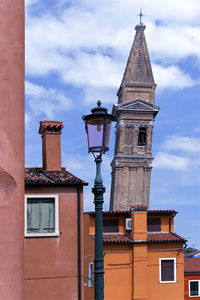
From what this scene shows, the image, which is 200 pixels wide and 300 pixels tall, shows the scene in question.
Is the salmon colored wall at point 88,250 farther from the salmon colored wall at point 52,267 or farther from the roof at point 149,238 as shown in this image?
the salmon colored wall at point 52,267

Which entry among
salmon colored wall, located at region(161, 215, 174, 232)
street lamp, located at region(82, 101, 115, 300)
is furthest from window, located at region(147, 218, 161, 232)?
street lamp, located at region(82, 101, 115, 300)

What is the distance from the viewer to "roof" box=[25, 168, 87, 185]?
17.9m

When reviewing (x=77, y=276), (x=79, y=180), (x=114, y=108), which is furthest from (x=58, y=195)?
(x=114, y=108)

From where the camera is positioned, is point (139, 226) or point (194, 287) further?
point (194, 287)

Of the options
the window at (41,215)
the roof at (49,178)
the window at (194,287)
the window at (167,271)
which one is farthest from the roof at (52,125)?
the window at (194,287)

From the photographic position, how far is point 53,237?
56.6ft

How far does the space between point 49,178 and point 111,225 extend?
11185 mm

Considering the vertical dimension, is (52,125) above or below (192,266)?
above

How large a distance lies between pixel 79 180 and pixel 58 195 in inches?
35.8

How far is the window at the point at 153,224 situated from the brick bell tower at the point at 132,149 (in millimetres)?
23751

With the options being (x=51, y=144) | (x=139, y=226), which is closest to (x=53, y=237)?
(x=51, y=144)

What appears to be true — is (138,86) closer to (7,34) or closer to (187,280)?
(187,280)

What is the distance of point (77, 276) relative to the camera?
56.2ft

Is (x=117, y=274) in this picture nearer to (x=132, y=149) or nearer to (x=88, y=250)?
(x=88, y=250)
